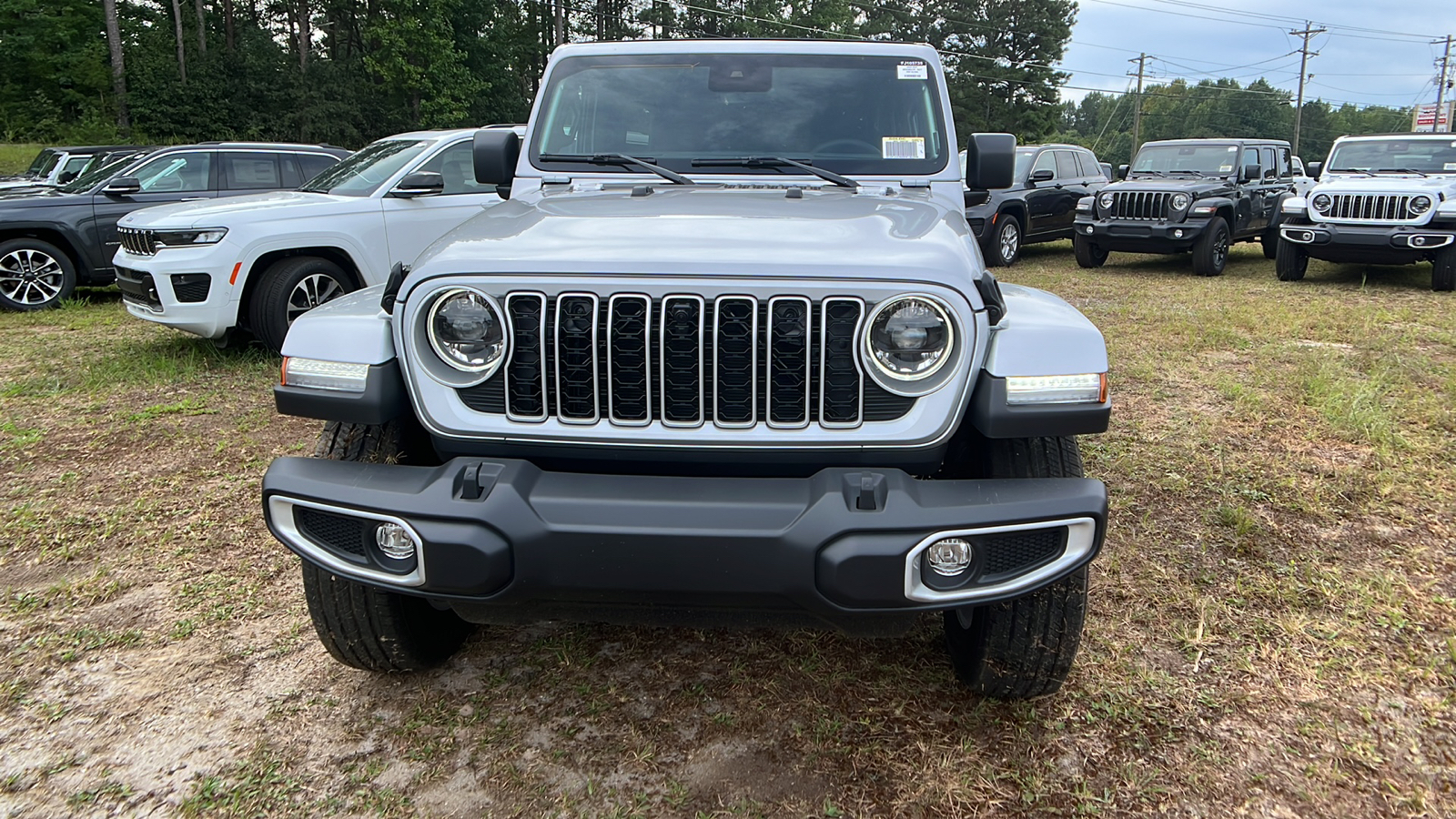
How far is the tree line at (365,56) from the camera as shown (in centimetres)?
3219

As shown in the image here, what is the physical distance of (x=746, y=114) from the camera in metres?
3.34

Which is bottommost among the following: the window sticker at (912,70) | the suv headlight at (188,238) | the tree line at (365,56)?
the suv headlight at (188,238)

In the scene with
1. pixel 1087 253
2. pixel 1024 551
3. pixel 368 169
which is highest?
pixel 368 169

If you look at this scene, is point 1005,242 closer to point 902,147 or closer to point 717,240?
point 902,147

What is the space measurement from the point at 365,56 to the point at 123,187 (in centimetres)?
3107

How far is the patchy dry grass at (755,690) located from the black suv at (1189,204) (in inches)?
306

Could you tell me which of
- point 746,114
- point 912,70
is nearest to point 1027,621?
point 746,114

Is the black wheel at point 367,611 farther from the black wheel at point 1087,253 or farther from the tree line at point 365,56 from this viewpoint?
the tree line at point 365,56

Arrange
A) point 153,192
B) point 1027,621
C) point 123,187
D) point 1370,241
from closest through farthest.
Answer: point 1027,621, point 123,187, point 153,192, point 1370,241

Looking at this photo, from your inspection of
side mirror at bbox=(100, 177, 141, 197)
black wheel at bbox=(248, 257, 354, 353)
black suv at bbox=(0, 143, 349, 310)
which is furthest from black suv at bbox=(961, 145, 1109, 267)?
side mirror at bbox=(100, 177, 141, 197)

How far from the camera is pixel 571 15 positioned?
46250 mm

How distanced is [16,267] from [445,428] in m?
9.06

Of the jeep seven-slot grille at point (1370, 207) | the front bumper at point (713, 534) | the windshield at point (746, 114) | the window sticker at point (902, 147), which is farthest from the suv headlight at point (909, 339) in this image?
the jeep seven-slot grille at point (1370, 207)

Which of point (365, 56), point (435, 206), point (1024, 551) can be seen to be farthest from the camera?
point (365, 56)
